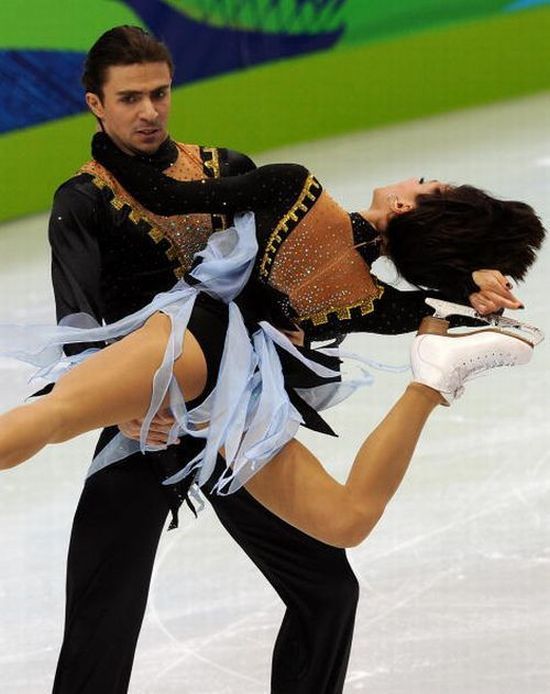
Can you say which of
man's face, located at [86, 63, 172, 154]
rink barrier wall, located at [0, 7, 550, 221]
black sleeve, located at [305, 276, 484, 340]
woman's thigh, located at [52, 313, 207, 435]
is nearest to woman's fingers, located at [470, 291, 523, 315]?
black sleeve, located at [305, 276, 484, 340]

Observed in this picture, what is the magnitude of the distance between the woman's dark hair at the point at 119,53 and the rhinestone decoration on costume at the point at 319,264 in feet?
1.44

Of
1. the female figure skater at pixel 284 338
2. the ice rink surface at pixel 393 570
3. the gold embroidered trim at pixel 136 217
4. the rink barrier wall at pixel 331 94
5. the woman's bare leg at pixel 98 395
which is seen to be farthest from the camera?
the rink barrier wall at pixel 331 94

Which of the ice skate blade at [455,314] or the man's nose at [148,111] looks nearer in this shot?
the ice skate blade at [455,314]

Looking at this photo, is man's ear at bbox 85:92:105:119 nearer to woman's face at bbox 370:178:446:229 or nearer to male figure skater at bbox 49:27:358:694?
male figure skater at bbox 49:27:358:694

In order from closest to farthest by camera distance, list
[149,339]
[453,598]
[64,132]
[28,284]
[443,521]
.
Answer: [149,339], [453,598], [443,521], [28,284], [64,132]

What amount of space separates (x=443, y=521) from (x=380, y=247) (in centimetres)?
132

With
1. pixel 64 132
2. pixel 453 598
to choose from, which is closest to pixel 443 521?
pixel 453 598

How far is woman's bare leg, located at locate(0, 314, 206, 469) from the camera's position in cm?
233

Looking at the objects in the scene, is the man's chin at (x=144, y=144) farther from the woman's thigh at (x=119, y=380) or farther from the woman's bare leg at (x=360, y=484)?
the woman's bare leg at (x=360, y=484)

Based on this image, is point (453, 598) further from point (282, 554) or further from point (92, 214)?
point (92, 214)

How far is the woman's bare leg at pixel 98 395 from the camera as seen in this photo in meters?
2.33

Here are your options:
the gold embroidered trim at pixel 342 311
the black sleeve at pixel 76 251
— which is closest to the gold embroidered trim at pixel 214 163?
the black sleeve at pixel 76 251

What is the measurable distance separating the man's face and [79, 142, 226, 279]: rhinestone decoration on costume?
6 centimetres

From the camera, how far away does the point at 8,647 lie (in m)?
3.44
